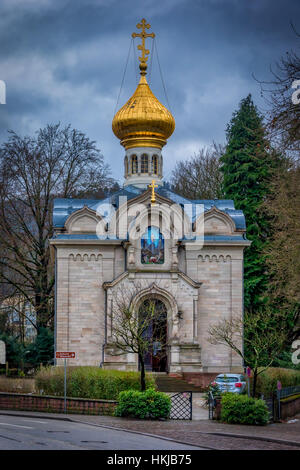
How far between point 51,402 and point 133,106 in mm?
18676

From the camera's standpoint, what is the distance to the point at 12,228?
139 ft

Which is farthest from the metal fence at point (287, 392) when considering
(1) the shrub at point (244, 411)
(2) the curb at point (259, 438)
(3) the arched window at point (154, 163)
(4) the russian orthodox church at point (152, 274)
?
(3) the arched window at point (154, 163)

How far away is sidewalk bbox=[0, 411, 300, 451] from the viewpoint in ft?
54.7

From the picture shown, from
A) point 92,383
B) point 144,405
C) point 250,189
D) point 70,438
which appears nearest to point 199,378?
point 92,383

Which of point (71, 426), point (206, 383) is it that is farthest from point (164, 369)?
point (71, 426)

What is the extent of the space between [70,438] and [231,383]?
12.7m

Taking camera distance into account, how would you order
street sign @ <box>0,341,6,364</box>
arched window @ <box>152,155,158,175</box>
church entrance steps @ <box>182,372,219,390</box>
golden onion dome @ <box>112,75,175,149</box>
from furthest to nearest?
arched window @ <box>152,155,158,175</box>, street sign @ <box>0,341,6,364</box>, golden onion dome @ <box>112,75,175,149</box>, church entrance steps @ <box>182,372,219,390</box>

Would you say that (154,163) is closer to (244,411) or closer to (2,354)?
(2,354)

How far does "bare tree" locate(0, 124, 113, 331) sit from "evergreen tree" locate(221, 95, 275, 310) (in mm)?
7524

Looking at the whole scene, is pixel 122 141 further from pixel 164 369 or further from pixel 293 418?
pixel 293 418

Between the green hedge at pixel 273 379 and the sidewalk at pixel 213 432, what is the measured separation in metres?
4.26

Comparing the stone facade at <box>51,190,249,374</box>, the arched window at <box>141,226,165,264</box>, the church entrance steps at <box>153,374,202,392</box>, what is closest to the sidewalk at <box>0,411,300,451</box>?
the church entrance steps at <box>153,374,202,392</box>

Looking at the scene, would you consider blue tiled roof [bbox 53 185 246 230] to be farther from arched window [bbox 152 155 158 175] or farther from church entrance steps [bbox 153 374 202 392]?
church entrance steps [bbox 153 374 202 392]

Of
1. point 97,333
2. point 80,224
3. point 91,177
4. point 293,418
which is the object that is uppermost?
point 91,177
